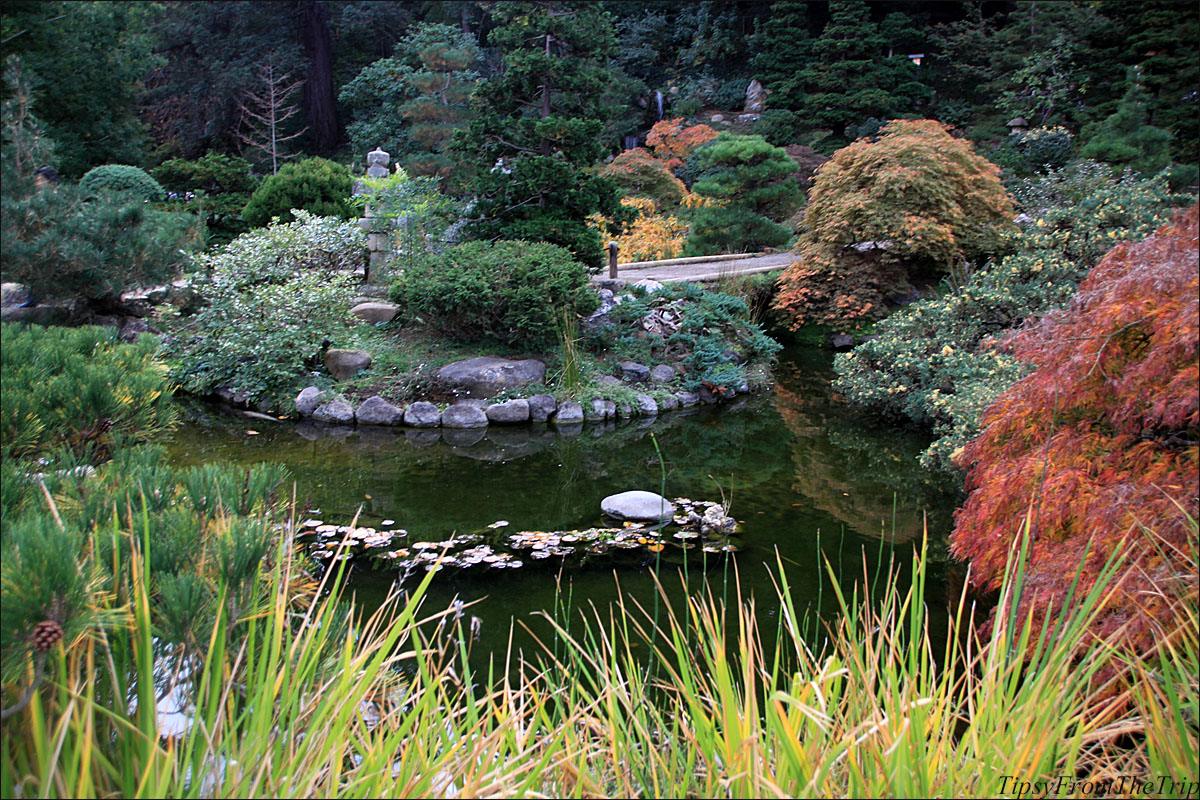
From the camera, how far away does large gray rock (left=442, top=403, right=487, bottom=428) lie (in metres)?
6.89

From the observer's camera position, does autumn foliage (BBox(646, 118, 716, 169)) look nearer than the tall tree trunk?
Yes

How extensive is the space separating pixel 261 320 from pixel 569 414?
309cm

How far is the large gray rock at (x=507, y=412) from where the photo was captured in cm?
698

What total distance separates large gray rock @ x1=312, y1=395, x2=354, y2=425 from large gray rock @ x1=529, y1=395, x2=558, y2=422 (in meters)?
1.50

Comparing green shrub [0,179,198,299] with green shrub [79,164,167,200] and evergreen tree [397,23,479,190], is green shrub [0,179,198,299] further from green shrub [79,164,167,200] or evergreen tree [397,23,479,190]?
evergreen tree [397,23,479,190]

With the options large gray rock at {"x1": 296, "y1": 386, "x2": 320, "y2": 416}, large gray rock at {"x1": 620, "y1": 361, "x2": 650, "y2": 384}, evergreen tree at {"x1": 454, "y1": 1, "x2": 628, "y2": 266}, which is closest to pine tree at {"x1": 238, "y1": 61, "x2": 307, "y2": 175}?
evergreen tree at {"x1": 454, "y1": 1, "x2": 628, "y2": 266}

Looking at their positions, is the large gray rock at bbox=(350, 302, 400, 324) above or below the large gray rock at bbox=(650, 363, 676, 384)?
above

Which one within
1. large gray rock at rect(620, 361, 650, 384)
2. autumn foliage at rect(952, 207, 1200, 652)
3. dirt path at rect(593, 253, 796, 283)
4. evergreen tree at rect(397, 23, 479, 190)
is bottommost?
large gray rock at rect(620, 361, 650, 384)

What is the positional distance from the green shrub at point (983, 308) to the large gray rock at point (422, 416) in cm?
352

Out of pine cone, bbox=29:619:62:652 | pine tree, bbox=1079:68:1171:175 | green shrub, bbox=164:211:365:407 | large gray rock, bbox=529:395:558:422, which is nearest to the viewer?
pine cone, bbox=29:619:62:652

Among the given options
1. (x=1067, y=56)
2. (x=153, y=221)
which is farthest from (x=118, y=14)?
(x=1067, y=56)

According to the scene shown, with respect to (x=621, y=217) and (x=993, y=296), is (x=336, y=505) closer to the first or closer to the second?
(x=621, y=217)

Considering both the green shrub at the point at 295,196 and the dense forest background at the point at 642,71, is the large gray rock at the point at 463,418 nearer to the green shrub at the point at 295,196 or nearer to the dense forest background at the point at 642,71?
the green shrub at the point at 295,196

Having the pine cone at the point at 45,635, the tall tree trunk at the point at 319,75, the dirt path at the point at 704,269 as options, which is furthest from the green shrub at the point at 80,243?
the tall tree trunk at the point at 319,75
